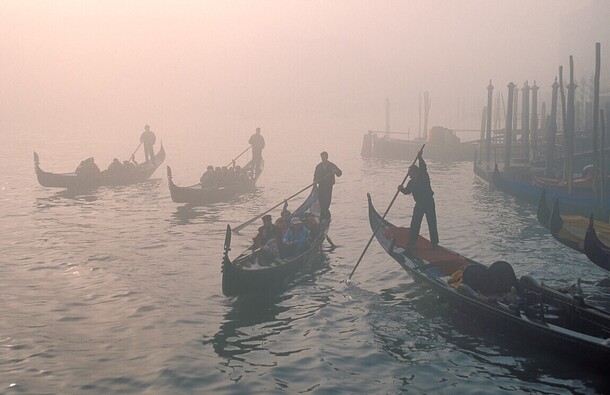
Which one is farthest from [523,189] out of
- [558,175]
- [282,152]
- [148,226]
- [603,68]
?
[603,68]

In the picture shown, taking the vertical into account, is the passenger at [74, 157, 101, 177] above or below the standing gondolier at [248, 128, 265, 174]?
below

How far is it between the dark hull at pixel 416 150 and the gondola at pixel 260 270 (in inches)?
1021

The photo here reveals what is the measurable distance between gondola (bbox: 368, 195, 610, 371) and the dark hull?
27.9 meters

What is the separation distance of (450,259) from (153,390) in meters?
5.43

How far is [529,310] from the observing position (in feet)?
27.9

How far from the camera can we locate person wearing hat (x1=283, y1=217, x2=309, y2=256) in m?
12.1

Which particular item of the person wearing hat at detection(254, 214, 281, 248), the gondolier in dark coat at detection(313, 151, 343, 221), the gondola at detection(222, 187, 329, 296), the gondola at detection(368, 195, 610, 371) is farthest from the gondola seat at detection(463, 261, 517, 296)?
the gondolier in dark coat at detection(313, 151, 343, 221)

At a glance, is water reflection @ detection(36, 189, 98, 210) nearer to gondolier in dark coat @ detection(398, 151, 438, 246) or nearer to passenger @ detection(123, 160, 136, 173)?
passenger @ detection(123, 160, 136, 173)

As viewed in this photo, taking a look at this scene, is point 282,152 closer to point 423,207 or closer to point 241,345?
point 423,207

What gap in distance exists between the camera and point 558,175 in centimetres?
2034

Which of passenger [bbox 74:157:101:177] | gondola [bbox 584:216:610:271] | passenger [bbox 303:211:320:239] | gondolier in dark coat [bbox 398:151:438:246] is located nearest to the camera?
gondola [bbox 584:216:610:271]

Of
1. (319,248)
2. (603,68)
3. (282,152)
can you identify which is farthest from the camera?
(603,68)

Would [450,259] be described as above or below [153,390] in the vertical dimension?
above

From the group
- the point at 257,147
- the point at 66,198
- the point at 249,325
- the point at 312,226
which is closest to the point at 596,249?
the point at 312,226
